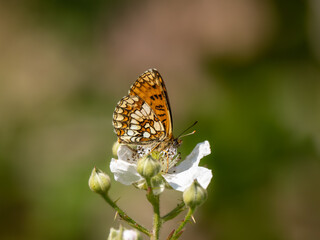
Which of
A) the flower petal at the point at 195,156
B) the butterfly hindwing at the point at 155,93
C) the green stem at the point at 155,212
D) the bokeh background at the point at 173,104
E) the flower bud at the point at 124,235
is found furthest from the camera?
the bokeh background at the point at 173,104

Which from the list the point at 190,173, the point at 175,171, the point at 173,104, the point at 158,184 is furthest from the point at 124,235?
the point at 173,104

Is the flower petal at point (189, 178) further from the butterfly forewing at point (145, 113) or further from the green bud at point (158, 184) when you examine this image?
the butterfly forewing at point (145, 113)

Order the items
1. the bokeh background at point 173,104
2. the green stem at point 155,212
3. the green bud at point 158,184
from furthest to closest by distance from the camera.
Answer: the bokeh background at point 173,104
the green bud at point 158,184
the green stem at point 155,212

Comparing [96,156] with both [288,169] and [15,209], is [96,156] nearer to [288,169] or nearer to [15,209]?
[15,209]

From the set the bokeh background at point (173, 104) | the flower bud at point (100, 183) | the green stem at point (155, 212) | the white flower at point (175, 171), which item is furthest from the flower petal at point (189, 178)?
the bokeh background at point (173, 104)

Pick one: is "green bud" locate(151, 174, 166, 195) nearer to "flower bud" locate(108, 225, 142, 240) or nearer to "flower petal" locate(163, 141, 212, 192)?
"flower petal" locate(163, 141, 212, 192)

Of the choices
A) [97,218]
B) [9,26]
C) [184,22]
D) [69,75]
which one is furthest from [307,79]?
[9,26]

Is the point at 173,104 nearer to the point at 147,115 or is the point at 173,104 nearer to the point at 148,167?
the point at 147,115
